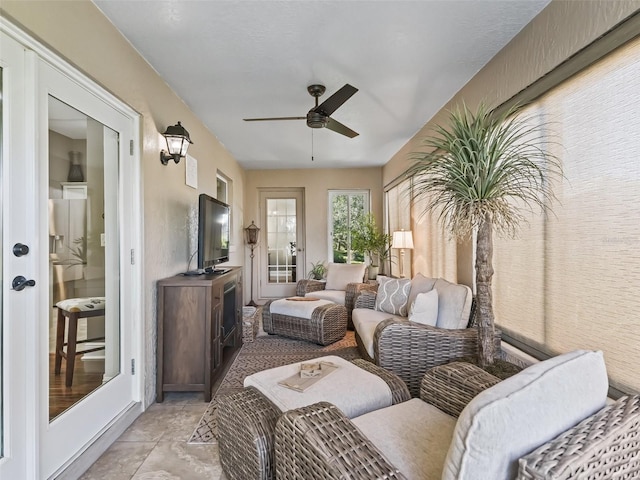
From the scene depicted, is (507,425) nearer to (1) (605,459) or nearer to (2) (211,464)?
(1) (605,459)

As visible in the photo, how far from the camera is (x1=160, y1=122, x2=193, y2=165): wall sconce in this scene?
2.75m

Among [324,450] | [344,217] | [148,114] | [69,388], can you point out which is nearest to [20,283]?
[69,388]

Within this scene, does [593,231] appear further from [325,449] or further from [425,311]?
[325,449]

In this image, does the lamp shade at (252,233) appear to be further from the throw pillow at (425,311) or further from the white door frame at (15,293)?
the white door frame at (15,293)

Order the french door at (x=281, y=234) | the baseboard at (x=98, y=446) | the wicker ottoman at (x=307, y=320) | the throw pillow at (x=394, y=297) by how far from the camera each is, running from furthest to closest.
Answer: the french door at (x=281, y=234) < the wicker ottoman at (x=307, y=320) < the throw pillow at (x=394, y=297) < the baseboard at (x=98, y=446)

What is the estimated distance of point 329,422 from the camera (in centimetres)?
117

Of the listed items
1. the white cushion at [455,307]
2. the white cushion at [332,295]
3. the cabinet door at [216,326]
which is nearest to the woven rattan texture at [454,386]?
the white cushion at [455,307]

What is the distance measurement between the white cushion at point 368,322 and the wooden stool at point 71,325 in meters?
1.91

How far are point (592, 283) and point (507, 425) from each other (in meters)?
1.28

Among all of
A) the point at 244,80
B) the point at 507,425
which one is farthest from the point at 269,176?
the point at 507,425

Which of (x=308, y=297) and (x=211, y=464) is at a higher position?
(x=308, y=297)

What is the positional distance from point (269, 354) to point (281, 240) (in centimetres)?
320

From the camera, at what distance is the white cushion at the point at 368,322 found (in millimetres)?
2781

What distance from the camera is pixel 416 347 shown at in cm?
240
